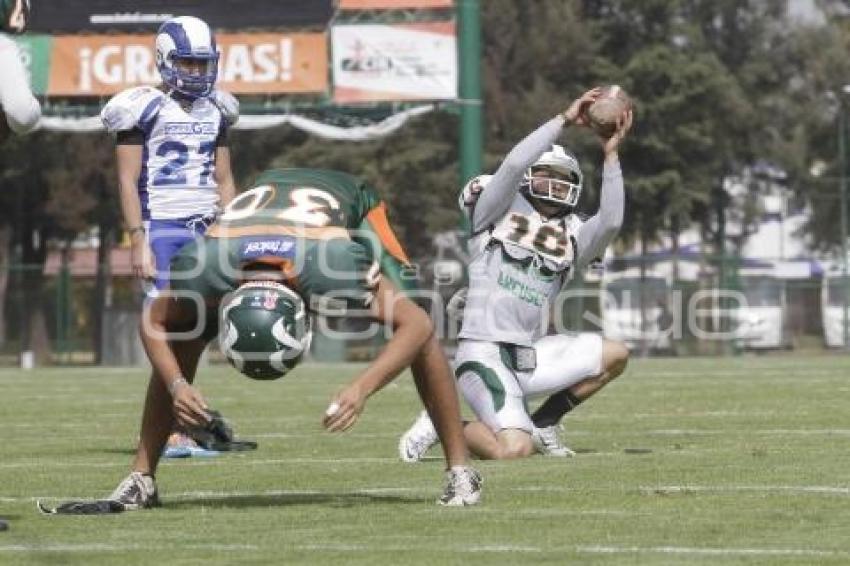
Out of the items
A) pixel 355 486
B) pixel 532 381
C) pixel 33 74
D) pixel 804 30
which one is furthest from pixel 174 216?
pixel 804 30

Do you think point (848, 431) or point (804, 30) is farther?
point (804, 30)

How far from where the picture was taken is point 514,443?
36.0ft

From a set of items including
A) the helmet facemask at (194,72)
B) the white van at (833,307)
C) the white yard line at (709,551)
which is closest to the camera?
the white yard line at (709,551)

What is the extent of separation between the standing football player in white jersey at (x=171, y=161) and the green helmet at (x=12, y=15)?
3.57 metres

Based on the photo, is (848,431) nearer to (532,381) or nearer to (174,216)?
(532,381)

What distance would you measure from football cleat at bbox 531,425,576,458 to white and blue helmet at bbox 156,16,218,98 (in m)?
2.44

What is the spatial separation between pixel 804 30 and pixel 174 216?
162ft

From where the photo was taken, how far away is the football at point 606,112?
31.1 feet

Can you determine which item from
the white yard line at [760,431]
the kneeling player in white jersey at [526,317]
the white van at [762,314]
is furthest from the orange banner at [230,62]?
the kneeling player in white jersey at [526,317]

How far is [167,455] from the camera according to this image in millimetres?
11781

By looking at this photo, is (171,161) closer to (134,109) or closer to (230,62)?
(134,109)

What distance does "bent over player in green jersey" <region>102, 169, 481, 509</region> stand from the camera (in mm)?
7445

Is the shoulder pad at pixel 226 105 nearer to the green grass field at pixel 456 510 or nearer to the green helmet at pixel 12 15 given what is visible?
the green grass field at pixel 456 510

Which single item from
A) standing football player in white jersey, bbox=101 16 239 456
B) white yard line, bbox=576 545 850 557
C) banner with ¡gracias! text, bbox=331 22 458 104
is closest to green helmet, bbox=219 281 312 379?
white yard line, bbox=576 545 850 557
